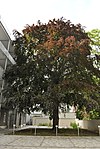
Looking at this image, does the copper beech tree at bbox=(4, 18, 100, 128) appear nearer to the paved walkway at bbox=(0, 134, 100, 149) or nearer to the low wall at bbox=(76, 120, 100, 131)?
the paved walkway at bbox=(0, 134, 100, 149)

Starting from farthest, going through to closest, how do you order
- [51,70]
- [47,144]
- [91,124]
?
1. [91,124]
2. [51,70]
3. [47,144]

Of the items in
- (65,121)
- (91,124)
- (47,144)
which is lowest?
(65,121)

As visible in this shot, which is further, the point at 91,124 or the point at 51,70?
the point at 91,124

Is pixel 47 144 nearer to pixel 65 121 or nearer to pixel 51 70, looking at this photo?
pixel 51 70

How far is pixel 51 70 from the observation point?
56.1 ft

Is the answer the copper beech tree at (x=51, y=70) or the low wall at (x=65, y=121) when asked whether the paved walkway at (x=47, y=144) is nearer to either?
the copper beech tree at (x=51, y=70)

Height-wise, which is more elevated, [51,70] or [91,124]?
[51,70]

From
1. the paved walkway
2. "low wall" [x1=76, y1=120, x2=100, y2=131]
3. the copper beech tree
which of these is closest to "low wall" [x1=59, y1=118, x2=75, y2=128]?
"low wall" [x1=76, y1=120, x2=100, y2=131]

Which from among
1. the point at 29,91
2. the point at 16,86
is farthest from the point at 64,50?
the point at 16,86

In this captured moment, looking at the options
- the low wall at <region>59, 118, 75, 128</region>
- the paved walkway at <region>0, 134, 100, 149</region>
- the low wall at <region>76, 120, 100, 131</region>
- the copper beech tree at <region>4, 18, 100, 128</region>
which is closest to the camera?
the paved walkway at <region>0, 134, 100, 149</region>

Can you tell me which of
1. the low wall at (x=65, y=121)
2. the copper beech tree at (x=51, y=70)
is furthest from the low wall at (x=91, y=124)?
the low wall at (x=65, y=121)

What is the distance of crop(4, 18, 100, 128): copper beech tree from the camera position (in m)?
15.3

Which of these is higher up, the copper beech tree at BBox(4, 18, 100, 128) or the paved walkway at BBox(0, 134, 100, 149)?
the copper beech tree at BBox(4, 18, 100, 128)

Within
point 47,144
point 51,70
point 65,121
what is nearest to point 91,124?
point 51,70
